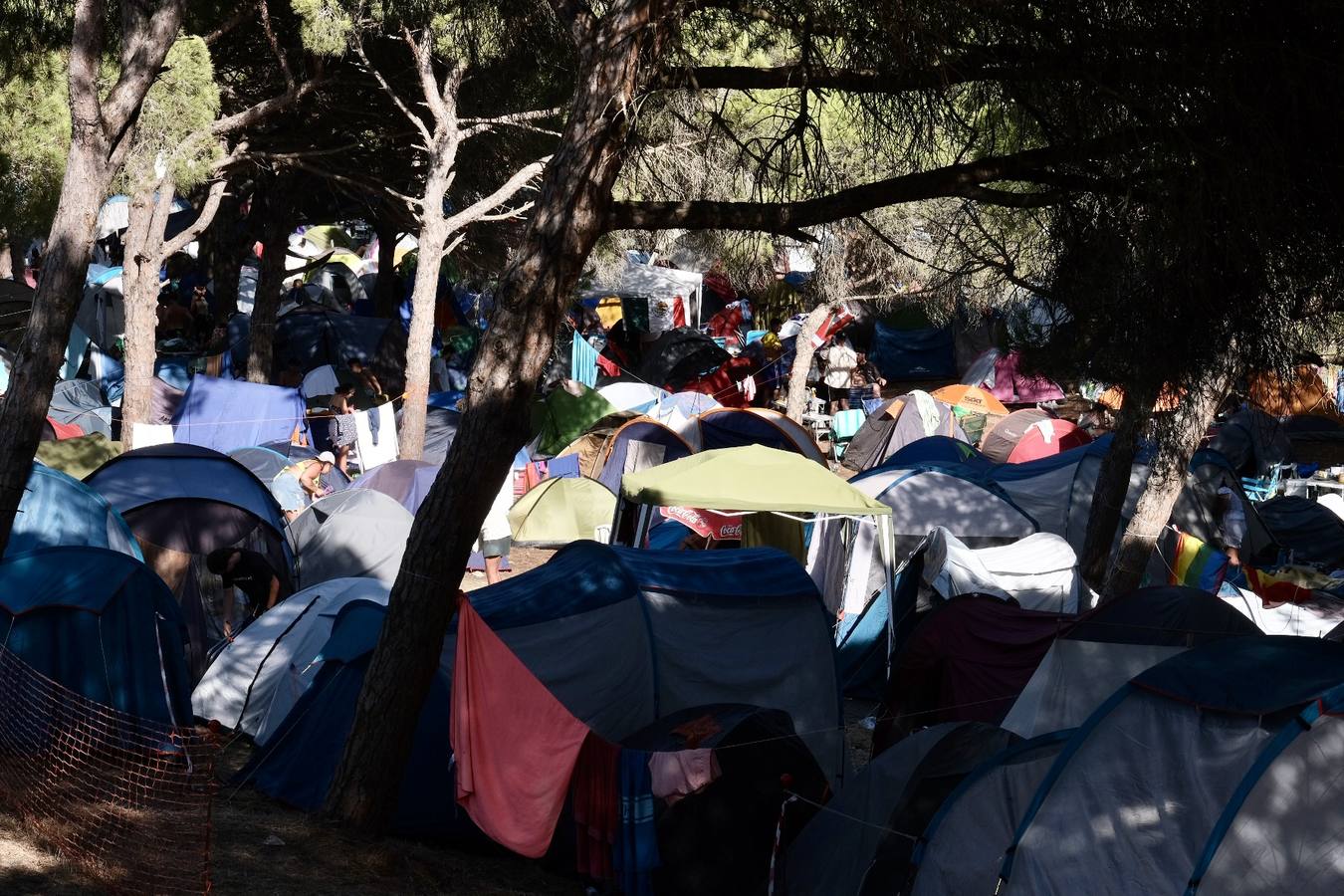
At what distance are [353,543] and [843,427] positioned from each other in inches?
399

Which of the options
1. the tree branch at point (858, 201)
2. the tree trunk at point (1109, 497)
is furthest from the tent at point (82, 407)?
the tree branch at point (858, 201)

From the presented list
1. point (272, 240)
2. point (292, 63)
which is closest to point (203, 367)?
point (272, 240)

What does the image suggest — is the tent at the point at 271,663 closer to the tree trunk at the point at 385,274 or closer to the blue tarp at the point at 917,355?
the tree trunk at the point at 385,274

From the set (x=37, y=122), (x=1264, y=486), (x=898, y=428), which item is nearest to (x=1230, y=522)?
(x=1264, y=486)

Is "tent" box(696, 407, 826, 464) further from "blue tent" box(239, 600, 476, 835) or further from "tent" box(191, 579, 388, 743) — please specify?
"blue tent" box(239, 600, 476, 835)

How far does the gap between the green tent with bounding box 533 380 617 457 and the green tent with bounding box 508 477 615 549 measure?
3.67 meters

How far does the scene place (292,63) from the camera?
43.5 ft

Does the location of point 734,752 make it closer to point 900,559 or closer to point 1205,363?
point 1205,363

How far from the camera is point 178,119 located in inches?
401

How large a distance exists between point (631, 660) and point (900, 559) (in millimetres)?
4649

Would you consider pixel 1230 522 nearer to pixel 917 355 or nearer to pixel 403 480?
pixel 403 480

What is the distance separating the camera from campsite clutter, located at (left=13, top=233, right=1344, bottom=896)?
516 centimetres

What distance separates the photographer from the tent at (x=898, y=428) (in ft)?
57.5

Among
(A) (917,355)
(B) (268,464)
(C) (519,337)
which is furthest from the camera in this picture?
(A) (917,355)
